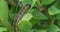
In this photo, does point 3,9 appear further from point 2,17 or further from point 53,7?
point 53,7

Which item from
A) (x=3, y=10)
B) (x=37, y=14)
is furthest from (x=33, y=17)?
(x=3, y=10)

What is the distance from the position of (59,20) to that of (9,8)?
0.66 feet

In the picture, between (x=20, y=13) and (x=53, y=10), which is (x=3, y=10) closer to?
(x=20, y=13)

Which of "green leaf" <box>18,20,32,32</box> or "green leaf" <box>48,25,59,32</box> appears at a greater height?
"green leaf" <box>18,20,32,32</box>

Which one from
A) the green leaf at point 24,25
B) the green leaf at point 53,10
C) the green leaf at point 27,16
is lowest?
the green leaf at point 24,25

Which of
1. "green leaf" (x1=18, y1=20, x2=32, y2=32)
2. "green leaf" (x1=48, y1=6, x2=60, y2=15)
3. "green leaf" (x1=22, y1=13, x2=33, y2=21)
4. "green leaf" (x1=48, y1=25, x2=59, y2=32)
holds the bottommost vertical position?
"green leaf" (x1=48, y1=25, x2=59, y2=32)

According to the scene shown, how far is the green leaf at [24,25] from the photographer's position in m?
0.49

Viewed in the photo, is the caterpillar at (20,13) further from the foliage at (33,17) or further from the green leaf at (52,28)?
the green leaf at (52,28)

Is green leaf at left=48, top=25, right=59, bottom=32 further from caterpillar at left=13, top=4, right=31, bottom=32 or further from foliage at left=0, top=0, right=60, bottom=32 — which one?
caterpillar at left=13, top=4, right=31, bottom=32

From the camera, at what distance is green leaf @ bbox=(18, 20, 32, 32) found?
0.49m

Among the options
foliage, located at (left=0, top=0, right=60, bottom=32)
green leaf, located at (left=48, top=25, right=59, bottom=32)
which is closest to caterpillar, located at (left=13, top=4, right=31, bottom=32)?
foliage, located at (left=0, top=0, right=60, bottom=32)

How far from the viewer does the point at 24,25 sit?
498mm

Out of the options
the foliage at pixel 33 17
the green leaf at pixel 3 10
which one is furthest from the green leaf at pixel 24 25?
the green leaf at pixel 3 10

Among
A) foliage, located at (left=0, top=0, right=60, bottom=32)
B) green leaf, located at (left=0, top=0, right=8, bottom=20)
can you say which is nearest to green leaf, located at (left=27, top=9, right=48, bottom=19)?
foliage, located at (left=0, top=0, right=60, bottom=32)
